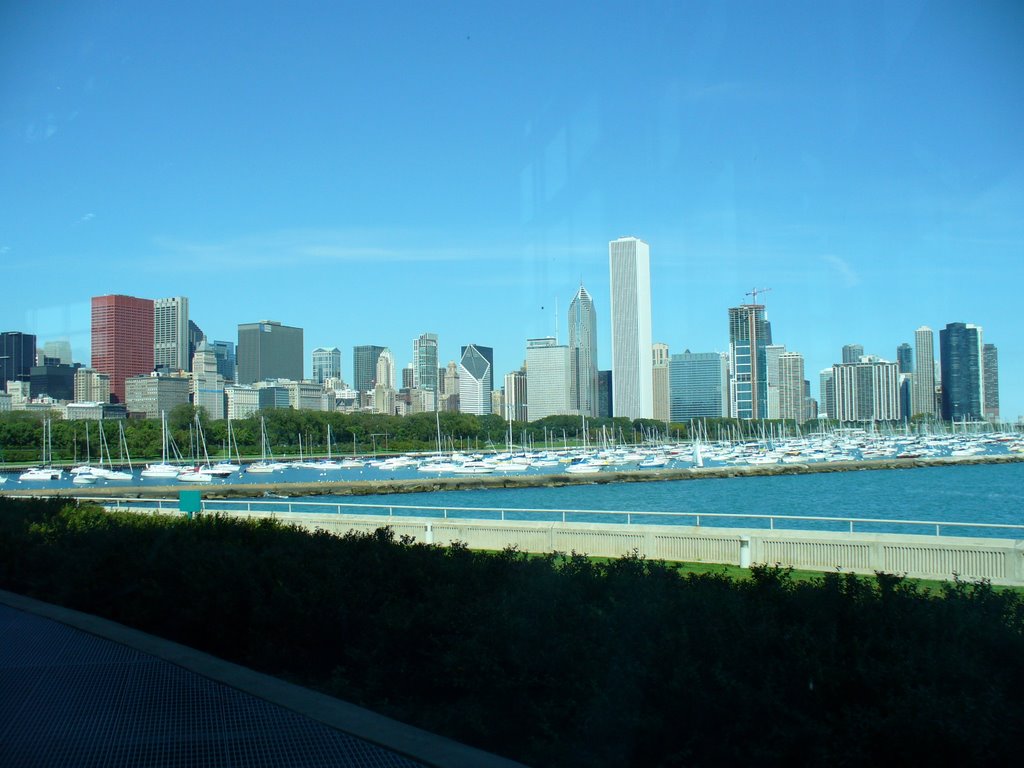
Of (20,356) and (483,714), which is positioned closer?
(483,714)

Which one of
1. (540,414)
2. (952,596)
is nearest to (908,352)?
(540,414)

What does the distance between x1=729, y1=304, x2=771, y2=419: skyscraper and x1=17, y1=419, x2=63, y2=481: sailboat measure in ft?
380

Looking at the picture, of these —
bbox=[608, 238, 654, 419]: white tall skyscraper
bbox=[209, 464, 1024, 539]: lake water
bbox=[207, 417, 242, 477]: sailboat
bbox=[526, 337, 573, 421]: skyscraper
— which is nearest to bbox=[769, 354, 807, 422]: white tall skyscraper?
bbox=[608, 238, 654, 419]: white tall skyscraper

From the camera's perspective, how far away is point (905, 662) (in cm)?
613

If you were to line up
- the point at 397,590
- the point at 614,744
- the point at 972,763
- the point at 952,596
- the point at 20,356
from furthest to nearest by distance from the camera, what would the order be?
1. the point at 20,356
2. the point at 397,590
3. the point at 952,596
4. the point at 614,744
5. the point at 972,763

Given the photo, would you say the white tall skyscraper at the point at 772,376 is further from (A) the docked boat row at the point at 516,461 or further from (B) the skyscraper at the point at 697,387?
(A) the docked boat row at the point at 516,461

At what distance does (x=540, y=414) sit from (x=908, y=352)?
7935cm

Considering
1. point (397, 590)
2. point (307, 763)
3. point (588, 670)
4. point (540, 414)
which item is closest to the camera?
point (307, 763)

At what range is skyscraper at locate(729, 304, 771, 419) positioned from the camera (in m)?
178

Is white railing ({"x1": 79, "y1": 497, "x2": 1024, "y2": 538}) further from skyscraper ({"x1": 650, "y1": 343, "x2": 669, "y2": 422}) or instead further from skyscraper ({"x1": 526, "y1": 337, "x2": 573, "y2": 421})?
skyscraper ({"x1": 650, "y1": 343, "x2": 669, "y2": 422})

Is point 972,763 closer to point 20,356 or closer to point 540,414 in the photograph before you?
point 20,356

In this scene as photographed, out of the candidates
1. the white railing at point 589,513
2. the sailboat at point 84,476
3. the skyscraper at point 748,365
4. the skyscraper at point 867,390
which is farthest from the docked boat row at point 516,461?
the white railing at point 589,513

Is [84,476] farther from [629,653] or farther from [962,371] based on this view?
[629,653]

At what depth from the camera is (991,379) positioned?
2980 inches
